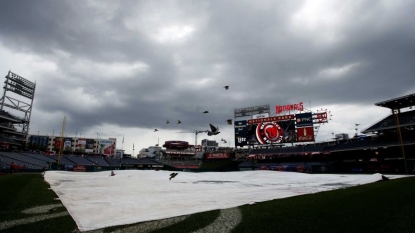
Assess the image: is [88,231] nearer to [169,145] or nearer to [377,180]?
[377,180]

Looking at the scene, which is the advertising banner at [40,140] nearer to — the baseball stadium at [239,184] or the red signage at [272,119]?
the baseball stadium at [239,184]

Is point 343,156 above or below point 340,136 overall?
below

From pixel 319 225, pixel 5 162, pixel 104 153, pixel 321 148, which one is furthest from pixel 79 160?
pixel 319 225

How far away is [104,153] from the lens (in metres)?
86.5

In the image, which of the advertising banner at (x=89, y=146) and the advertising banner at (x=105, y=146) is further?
the advertising banner at (x=105, y=146)

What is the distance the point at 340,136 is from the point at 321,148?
12826 mm

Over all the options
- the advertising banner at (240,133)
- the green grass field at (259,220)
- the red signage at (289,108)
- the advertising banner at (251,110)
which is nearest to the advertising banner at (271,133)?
the advertising banner at (240,133)

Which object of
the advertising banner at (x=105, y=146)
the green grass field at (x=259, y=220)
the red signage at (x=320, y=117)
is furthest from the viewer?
the advertising banner at (x=105, y=146)

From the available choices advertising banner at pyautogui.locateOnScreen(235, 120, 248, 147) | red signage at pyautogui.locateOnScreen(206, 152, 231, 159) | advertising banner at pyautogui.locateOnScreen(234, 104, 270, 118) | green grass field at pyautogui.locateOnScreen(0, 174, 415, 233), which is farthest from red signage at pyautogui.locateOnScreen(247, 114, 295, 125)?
green grass field at pyautogui.locateOnScreen(0, 174, 415, 233)

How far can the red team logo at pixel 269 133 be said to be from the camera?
146 feet

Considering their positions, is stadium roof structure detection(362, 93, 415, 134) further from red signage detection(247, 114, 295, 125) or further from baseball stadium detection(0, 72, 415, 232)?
red signage detection(247, 114, 295, 125)

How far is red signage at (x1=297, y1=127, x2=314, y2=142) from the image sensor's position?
1635 inches

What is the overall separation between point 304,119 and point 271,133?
6736 millimetres

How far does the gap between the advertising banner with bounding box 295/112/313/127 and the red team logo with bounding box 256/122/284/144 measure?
135 inches
